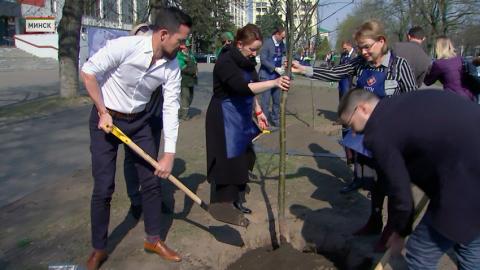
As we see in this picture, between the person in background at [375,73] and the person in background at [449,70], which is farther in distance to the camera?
the person in background at [449,70]

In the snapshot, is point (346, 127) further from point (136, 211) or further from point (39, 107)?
point (39, 107)

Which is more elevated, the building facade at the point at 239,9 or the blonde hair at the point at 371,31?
the building facade at the point at 239,9

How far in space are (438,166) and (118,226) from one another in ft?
9.69

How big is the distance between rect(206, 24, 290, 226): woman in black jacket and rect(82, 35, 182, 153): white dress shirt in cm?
61

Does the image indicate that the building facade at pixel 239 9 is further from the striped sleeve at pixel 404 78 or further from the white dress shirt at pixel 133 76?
the white dress shirt at pixel 133 76

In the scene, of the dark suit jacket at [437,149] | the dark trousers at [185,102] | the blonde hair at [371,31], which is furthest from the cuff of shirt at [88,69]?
the dark trousers at [185,102]

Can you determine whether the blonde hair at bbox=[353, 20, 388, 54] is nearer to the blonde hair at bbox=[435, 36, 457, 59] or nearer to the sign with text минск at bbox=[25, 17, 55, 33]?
the blonde hair at bbox=[435, 36, 457, 59]

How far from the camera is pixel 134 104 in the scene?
340 cm

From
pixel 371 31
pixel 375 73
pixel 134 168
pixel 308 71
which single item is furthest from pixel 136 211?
pixel 371 31

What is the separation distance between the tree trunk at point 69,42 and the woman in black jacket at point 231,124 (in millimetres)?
8935

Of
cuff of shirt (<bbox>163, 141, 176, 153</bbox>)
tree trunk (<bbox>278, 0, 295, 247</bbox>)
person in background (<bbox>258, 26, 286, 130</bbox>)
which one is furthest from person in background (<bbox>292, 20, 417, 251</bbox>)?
person in background (<bbox>258, 26, 286, 130</bbox>)

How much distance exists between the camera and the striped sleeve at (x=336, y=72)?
13.3ft

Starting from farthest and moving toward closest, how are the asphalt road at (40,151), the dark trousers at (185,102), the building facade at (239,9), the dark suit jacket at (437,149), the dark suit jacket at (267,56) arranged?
1. the dark trousers at (185,102)
2. the dark suit jacket at (267,56)
3. the building facade at (239,9)
4. the asphalt road at (40,151)
5. the dark suit jacket at (437,149)

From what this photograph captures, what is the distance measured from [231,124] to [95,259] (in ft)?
5.12
